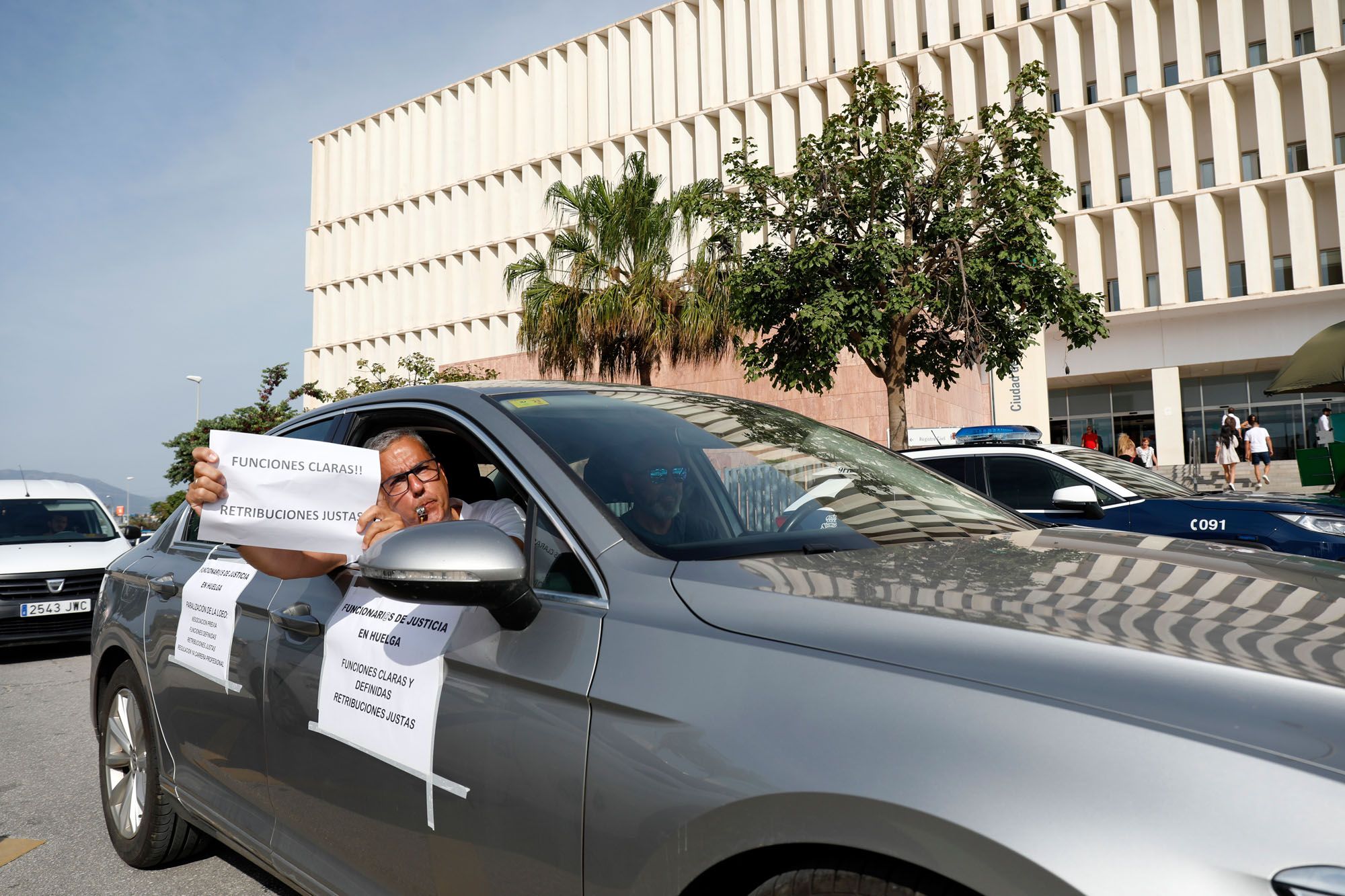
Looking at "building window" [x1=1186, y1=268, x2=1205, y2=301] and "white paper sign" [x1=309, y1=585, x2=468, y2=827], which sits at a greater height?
"building window" [x1=1186, y1=268, x2=1205, y2=301]

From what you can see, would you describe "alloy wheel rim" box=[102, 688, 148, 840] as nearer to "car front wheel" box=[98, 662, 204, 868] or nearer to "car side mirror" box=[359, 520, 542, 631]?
"car front wheel" box=[98, 662, 204, 868]

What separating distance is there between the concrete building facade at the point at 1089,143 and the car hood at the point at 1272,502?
1763cm

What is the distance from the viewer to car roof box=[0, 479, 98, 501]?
1009cm

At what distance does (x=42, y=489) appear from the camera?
10391 millimetres

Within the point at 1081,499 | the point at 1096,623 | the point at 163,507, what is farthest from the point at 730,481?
the point at 163,507

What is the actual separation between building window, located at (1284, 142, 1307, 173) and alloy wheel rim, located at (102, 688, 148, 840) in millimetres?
36018

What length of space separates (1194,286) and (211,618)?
35589mm

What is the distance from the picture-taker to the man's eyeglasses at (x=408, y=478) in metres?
2.60

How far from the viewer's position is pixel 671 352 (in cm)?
1823

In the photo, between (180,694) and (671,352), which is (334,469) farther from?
(671,352)

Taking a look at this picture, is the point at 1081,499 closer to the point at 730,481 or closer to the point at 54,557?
the point at 730,481

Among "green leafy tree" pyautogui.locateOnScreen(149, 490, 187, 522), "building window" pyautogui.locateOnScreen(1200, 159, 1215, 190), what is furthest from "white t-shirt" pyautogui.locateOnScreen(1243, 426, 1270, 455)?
"green leafy tree" pyautogui.locateOnScreen(149, 490, 187, 522)

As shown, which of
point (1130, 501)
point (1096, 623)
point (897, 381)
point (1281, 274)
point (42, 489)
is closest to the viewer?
point (1096, 623)

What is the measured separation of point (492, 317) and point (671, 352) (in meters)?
27.5
